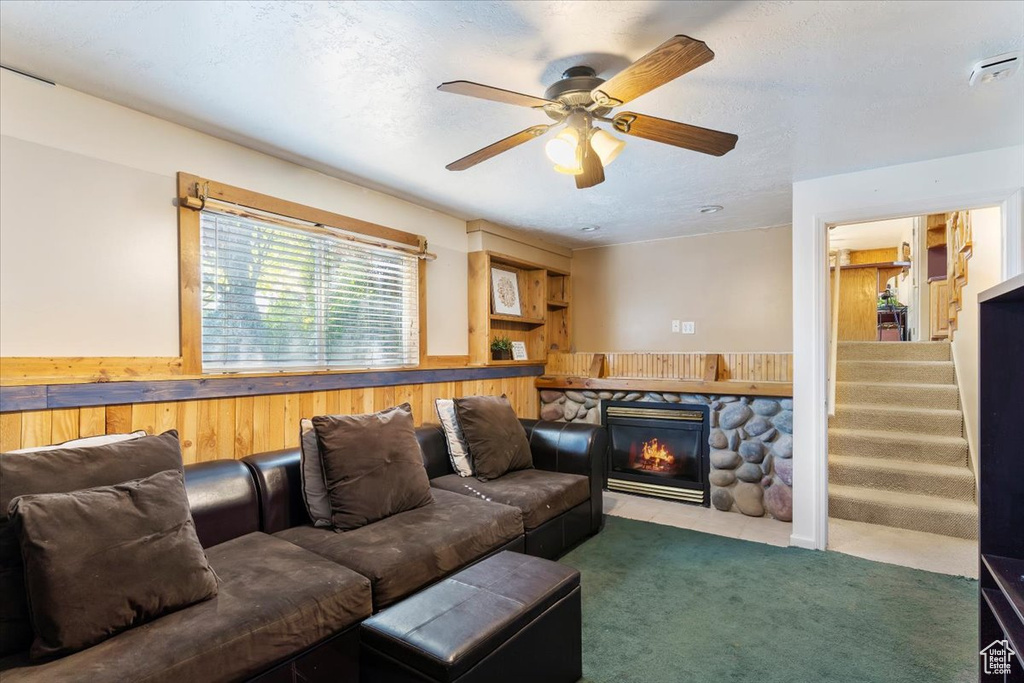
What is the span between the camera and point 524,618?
5.41 ft

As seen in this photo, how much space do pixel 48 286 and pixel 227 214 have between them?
81 cm

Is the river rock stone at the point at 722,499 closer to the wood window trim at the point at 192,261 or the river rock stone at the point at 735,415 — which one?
the river rock stone at the point at 735,415

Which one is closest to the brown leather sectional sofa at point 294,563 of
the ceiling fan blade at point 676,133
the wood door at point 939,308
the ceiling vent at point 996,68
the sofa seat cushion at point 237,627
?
the sofa seat cushion at point 237,627

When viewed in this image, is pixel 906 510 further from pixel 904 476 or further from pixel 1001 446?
pixel 1001 446

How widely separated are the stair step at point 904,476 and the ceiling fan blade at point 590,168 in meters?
3.38

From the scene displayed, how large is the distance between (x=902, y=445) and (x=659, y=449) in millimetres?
1872

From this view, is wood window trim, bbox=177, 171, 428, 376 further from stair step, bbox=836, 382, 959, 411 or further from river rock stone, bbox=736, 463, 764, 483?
stair step, bbox=836, 382, 959, 411

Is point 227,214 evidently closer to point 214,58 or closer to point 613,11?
point 214,58

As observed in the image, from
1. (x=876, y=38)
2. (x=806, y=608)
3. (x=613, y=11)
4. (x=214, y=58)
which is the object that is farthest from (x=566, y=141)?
(x=806, y=608)

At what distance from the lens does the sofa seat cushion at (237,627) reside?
4.24 feet

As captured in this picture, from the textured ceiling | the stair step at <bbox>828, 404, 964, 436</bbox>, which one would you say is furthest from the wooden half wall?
Answer: the stair step at <bbox>828, 404, 964, 436</bbox>

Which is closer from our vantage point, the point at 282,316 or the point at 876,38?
the point at 876,38

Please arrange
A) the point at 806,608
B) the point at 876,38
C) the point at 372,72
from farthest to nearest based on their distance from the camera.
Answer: the point at 806,608 → the point at 372,72 → the point at 876,38

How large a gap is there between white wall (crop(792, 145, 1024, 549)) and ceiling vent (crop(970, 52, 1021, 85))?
1087 mm
